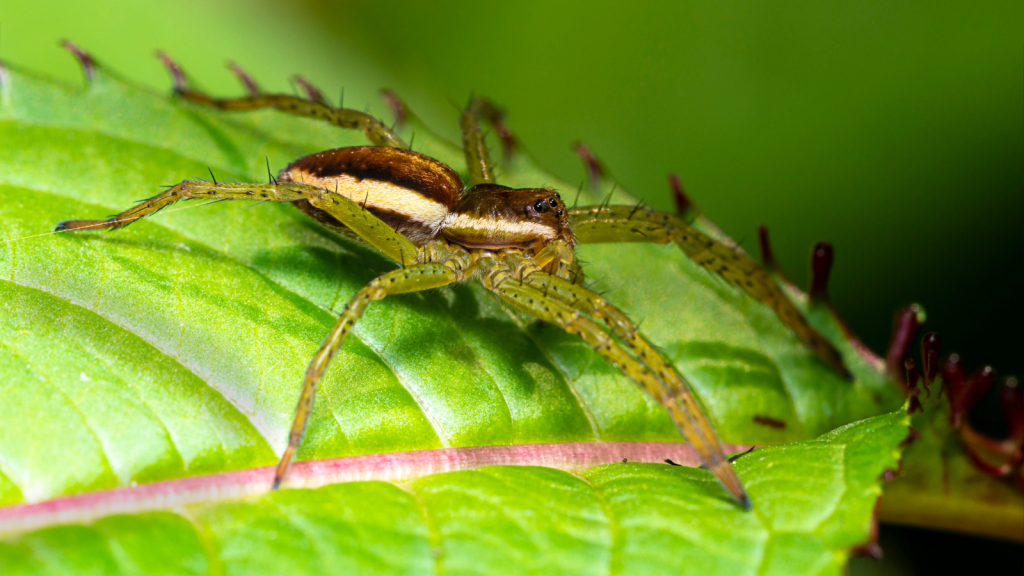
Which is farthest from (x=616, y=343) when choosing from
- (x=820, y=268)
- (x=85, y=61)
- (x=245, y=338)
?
(x=85, y=61)

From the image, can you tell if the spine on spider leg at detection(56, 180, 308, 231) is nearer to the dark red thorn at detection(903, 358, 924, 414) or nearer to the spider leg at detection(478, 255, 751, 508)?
the spider leg at detection(478, 255, 751, 508)

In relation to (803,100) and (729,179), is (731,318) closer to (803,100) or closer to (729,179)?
(729,179)

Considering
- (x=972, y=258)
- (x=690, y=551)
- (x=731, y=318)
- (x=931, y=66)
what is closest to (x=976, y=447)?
(x=731, y=318)

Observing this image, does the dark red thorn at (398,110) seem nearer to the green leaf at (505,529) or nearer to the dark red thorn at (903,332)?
the green leaf at (505,529)

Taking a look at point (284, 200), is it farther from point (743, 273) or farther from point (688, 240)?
point (743, 273)

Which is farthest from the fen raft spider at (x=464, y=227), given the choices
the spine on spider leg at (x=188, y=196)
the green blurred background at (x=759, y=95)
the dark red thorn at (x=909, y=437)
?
the green blurred background at (x=759, y=95)
